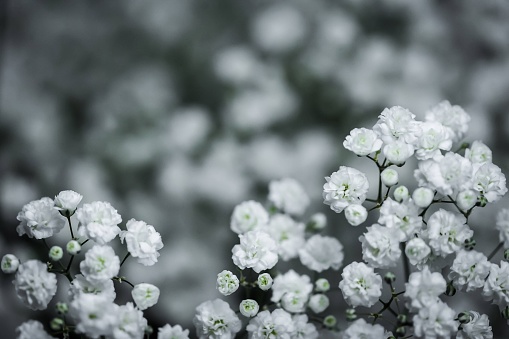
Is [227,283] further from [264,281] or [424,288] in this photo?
[424,288]

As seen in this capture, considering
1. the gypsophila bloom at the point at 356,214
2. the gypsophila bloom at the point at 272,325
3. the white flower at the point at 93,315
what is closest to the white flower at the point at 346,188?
the gypsophila bloom at the point at 356,214

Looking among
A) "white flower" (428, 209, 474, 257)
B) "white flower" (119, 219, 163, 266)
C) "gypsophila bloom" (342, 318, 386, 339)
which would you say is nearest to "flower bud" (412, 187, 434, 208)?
"white flower" (428, 209, 474, 257)

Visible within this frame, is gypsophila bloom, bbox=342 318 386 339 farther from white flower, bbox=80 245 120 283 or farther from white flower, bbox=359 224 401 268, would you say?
white flower, bbox=80 245 120 283

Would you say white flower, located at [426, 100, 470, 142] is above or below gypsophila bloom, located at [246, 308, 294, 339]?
above

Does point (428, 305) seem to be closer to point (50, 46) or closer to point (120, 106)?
point (120, 106)

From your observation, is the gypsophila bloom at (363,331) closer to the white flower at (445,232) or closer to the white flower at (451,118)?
the white flower at (445,232)
